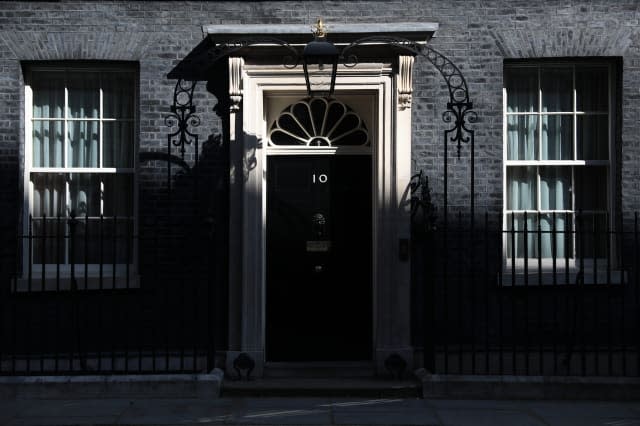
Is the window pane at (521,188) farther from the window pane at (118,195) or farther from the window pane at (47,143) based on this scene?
the window pane at (47,143)

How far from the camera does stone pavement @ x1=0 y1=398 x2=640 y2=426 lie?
24.8 feet

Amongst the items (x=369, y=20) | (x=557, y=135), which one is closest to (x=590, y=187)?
(x=557, y=135)

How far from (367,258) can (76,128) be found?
3622mm

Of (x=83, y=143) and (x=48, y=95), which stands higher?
(x=48, y=95)

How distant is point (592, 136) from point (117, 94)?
5438mm

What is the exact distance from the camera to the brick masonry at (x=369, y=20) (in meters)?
9.45

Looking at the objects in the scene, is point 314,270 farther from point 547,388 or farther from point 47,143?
point 47,143

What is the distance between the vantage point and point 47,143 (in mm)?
9766

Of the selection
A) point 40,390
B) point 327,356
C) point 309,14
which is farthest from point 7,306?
point 309,14

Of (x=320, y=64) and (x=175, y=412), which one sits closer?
(x=175, y=412)

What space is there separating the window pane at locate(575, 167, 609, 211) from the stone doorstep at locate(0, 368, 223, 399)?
4655mm

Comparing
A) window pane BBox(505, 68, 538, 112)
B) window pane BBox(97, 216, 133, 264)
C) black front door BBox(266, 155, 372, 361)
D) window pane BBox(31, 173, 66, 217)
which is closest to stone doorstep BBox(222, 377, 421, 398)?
black front door BBox(266, 155, 372, 361)

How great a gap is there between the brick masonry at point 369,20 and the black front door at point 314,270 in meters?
0.95

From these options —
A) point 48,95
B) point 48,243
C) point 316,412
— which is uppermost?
point 48,95
